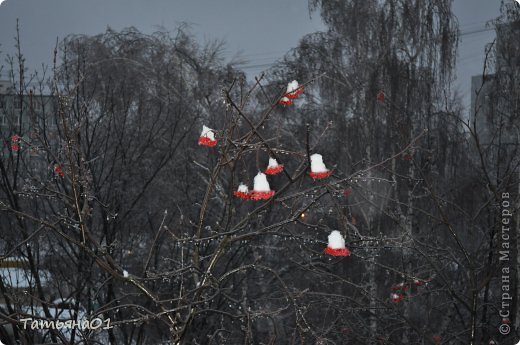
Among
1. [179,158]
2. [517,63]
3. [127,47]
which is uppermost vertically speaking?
[127,47]

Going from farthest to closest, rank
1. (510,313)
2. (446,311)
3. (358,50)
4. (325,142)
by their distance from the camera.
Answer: (325,142), (358,50), (446,311), (510,313)

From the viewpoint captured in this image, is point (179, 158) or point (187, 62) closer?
point (179, 158)

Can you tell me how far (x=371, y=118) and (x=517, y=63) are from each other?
1.94 metres

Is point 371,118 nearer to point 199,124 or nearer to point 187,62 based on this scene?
point 199,124

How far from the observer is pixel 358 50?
8211 millimetres

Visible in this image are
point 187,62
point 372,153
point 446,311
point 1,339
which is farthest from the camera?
point 187,62

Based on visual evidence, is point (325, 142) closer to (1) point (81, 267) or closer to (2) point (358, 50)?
(2) point (358, 50)

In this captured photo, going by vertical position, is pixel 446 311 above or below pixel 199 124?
below

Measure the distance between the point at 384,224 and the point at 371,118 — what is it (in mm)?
1480

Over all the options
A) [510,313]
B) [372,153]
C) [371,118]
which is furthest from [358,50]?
[510,313]

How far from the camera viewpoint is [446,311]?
263 inches

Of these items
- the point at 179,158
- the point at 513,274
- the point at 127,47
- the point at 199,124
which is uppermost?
the point at 127,47

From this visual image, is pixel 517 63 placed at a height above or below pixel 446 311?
above

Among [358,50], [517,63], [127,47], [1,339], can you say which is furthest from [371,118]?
[1,339]
